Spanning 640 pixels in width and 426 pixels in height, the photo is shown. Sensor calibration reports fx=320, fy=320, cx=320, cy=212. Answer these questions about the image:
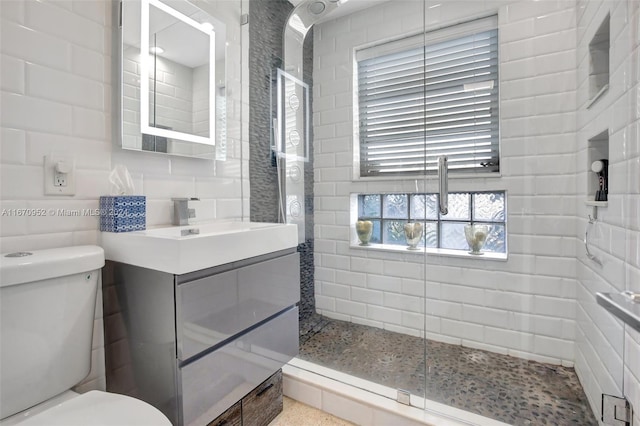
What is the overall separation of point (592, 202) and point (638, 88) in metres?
0.58

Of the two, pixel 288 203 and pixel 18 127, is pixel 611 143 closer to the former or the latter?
pixel 288 203

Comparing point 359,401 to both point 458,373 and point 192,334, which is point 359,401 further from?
point 192,334

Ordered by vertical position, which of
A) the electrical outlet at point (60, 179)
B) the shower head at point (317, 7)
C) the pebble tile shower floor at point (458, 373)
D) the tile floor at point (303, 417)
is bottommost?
the tile floor at point (303, 417)

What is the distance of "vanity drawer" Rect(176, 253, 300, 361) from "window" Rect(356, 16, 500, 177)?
121 cm

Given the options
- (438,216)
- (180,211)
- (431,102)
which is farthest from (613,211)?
(180,211)

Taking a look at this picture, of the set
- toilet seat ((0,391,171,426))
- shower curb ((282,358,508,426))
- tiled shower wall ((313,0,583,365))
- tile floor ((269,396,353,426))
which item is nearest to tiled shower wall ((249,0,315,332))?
tiled shower wall ((313,0,583,365))

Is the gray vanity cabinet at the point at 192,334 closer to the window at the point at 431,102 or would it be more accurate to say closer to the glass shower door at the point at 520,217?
the glass shower door at the point at 520,217

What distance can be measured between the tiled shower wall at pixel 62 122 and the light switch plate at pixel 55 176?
16 millimetres

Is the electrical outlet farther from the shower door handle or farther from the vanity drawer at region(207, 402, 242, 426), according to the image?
the shower door handle

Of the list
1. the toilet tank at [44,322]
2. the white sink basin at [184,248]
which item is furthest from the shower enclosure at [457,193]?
the toilet tank at [44,322]

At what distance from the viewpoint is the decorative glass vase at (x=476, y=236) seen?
6.88ft

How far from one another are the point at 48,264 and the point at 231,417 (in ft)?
2.86

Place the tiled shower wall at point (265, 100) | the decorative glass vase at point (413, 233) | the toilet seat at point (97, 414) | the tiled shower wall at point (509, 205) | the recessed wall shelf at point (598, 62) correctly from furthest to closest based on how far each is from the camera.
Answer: the decorative glass vase at point (413, 233) → the tiled shower wall at point (265, 100) → the tiled shower wall at point (509, 205) → the recessed wall shelf at point (598, 62) → the toilet seat at point (97, 414)

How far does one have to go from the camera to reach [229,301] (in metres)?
1.17
